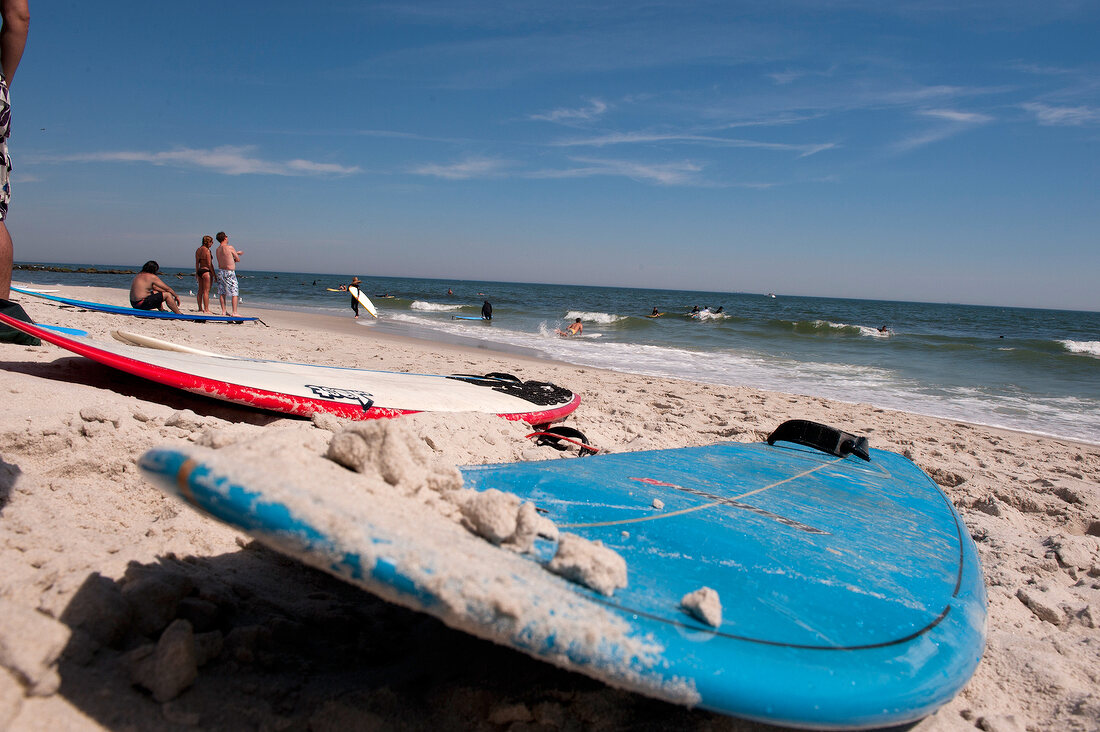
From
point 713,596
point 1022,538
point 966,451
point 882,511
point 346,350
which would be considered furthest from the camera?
point 346,350

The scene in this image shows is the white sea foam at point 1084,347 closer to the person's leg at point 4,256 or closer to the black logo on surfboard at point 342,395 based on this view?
the black logo on surfboard at point 342,395

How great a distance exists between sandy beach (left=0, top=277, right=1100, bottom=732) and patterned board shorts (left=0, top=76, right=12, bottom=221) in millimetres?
837

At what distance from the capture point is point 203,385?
313 centimetres

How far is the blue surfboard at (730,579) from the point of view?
975 mm

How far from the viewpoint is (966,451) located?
206 inches

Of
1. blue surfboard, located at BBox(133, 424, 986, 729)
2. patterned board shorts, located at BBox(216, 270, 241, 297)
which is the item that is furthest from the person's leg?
patterned board shorts, located at BBox(216, 270, 241, 297)

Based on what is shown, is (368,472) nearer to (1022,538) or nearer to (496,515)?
(496,515)

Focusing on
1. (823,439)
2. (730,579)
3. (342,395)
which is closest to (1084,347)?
(823,439)

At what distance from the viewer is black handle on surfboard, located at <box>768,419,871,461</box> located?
3.14 metres

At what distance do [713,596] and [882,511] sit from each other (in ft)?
4.74

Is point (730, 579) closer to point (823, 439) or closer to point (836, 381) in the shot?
point (823, 439)

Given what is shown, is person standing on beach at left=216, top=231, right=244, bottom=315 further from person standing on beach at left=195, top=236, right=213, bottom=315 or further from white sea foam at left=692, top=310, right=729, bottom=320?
white sea foam at left=692, top=310, right=729, bottom=320

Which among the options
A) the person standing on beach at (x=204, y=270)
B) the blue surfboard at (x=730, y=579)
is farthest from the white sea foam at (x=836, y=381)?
the blue surfboard at (x=730, y=579)

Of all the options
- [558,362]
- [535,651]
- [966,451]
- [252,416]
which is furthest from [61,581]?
[558,362]
